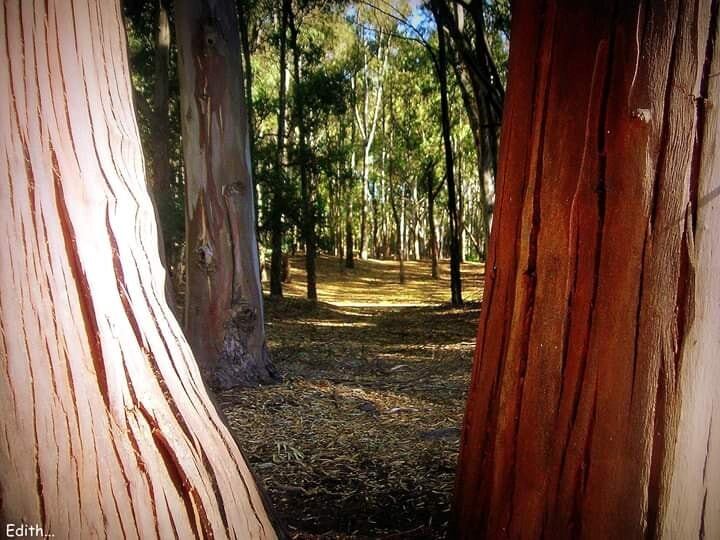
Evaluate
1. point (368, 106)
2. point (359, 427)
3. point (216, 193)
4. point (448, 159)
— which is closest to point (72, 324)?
point (359, 427)

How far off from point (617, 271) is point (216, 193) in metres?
3.56

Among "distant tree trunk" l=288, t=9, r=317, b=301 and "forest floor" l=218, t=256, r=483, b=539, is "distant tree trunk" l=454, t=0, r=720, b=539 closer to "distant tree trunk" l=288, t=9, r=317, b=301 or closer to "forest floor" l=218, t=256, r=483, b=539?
"forest floor" l=218, t=256, r=483, b=539

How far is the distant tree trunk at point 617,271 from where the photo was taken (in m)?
1.09

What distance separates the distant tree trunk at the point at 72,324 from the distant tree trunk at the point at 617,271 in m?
0.71

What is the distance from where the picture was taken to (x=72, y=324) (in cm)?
106

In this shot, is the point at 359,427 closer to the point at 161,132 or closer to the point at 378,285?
the point at 161,132

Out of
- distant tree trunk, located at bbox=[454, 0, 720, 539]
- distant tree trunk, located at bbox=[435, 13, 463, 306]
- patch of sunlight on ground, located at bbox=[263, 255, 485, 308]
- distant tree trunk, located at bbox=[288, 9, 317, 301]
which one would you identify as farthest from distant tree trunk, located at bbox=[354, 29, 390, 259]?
distant tree trunk, located at bbox=[454, 0, 720, 539]

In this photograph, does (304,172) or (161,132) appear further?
(304,172)

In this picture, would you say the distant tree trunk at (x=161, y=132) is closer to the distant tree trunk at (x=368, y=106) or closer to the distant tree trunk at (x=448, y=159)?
the distant tree trunk at (x=448, y=159)

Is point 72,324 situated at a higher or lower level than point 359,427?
higher

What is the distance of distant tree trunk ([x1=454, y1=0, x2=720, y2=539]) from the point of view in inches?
42.8

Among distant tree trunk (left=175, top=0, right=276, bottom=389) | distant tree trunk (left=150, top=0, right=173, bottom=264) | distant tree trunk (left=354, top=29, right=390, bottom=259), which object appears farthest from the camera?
distant tree trunk (left=354, top=29, right=390, bottom=259)

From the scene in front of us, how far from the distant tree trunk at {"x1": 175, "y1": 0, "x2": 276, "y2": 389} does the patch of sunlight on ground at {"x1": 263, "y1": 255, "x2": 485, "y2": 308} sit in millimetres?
8191

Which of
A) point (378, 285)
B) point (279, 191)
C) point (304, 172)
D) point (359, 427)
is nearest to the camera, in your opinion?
point (359, 427)
